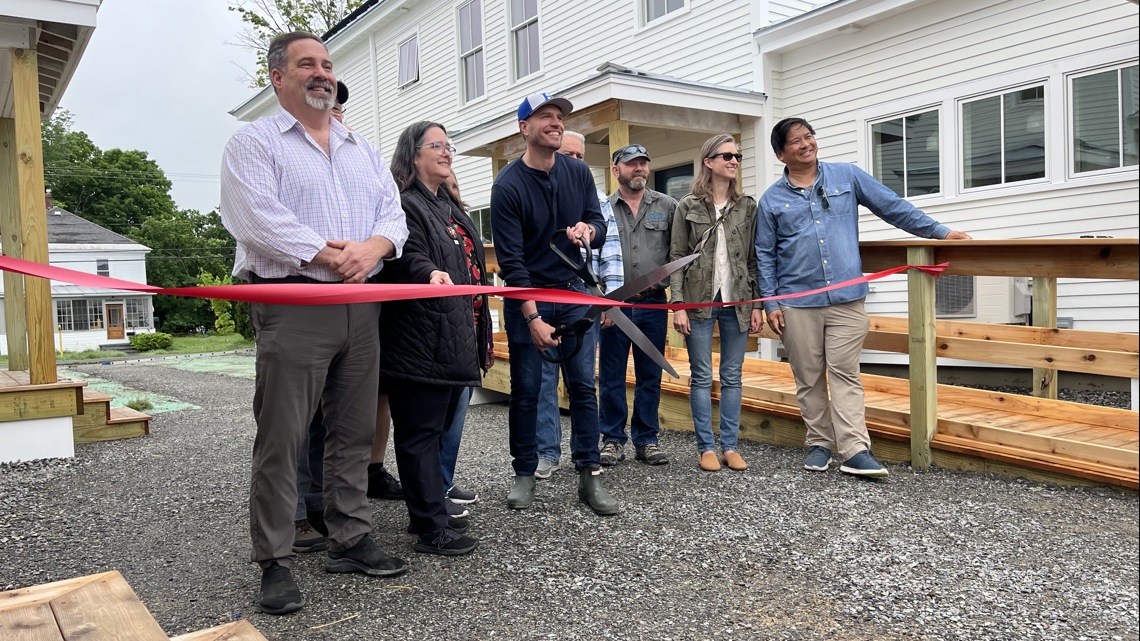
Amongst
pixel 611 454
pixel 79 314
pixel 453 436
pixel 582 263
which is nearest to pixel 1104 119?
pixel 611 454

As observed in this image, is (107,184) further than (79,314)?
Yes

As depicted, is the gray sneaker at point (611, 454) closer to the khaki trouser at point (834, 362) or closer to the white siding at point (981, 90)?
the khaki trouser at point (834, 362)

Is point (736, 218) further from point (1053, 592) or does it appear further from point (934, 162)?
point (934, 162)

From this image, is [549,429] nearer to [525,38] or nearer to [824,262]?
[824,262]

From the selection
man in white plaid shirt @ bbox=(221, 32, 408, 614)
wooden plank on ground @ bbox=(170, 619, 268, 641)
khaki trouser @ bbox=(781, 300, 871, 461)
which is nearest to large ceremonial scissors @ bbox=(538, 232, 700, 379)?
man in white plaid shirt @ bbox=(221, 32, 408, 614)

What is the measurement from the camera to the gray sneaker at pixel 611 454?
4738mm

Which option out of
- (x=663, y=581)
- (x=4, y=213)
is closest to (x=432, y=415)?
(x=663, y=581)

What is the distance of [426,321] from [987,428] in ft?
9.98

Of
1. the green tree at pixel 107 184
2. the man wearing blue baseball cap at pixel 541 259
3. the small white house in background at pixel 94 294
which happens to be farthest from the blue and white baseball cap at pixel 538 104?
the green tree at pixel 107 184

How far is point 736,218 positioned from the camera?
178 inches

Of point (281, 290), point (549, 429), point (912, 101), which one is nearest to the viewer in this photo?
point (281, 290)

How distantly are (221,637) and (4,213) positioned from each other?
7507mm

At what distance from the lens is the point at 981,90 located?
8.05m

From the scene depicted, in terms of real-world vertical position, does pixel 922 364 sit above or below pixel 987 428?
above
